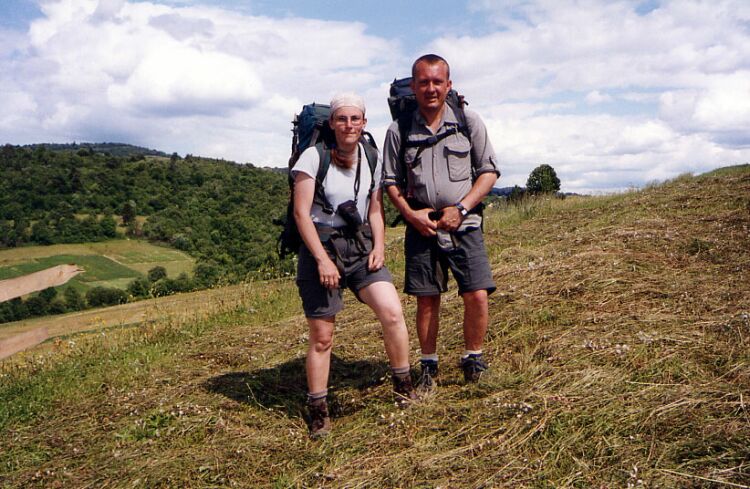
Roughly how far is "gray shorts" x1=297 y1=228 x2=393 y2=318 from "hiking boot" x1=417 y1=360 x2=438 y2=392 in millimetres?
846

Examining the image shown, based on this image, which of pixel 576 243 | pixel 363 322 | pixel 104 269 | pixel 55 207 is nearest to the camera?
pixel 363 322

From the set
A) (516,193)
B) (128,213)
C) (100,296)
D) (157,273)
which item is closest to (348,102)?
(516,193)

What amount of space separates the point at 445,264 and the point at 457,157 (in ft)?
2.57

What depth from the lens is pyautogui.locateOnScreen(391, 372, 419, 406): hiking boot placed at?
395 centimetres

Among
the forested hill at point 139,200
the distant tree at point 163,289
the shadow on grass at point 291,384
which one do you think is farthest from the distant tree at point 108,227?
the shadow on grass at point 291,384

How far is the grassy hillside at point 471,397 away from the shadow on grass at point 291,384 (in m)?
0.02

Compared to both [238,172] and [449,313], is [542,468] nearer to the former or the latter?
[449,313]

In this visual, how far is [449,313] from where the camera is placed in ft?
20.4

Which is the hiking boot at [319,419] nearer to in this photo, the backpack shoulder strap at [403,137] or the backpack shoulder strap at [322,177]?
the backpack shoulder strap at [322,177]

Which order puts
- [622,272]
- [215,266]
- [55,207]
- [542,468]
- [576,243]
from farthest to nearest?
[55,207] → [215,266] → [576,243] → [622,272] → [542,468]

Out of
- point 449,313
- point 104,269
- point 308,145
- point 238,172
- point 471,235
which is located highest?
point 238,172

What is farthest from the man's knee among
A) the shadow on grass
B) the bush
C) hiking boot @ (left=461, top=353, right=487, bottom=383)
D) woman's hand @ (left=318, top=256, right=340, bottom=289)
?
the bush

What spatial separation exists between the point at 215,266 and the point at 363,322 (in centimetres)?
3930

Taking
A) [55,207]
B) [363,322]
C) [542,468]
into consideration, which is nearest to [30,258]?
[55,207]
